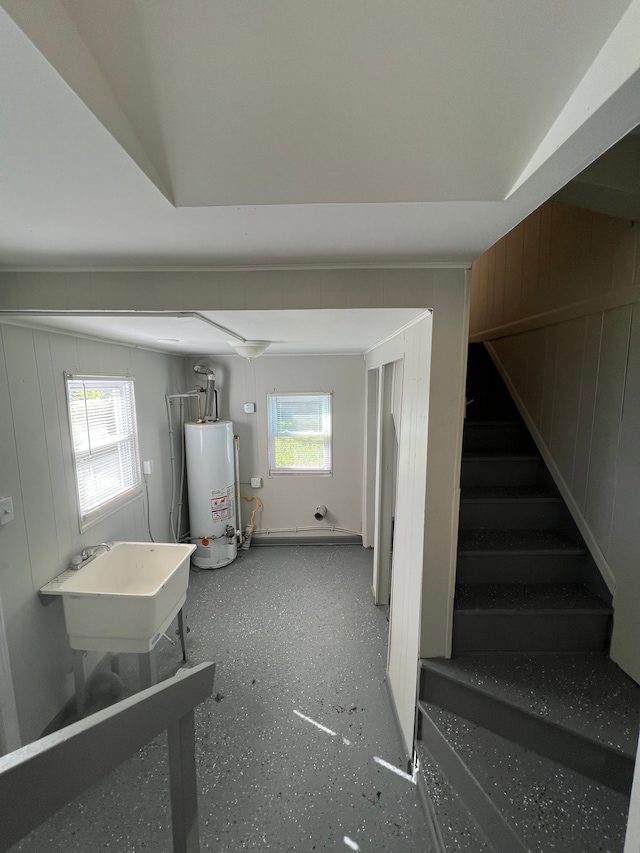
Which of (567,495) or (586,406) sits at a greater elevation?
(586,406)

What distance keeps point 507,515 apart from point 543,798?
3.68 feet

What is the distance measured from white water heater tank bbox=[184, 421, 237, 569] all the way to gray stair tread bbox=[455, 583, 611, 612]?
7.71 ft

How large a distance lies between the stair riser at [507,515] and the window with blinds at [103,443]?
2.29m

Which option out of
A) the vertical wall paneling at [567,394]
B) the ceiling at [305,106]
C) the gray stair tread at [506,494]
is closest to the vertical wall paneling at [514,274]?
the vertical wall paneling at [567,394]

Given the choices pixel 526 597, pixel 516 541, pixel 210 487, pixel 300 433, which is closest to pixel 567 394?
pixel 516 541

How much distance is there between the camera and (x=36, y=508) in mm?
1672

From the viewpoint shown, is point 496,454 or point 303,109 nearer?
point 303,109

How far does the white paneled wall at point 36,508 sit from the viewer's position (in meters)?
1.53

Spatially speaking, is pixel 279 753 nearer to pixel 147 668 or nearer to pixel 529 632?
pixel 147 668

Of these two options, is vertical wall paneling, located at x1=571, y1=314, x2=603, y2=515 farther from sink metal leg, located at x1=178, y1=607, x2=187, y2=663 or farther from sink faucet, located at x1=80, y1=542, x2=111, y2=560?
sink faucet, located at x1=80, y1=542, x2=111, y2=560

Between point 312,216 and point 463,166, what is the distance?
0.34 m

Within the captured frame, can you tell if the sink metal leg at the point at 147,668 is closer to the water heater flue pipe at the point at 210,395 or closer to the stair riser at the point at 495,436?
the water heater flue pipe at the point at 210,395

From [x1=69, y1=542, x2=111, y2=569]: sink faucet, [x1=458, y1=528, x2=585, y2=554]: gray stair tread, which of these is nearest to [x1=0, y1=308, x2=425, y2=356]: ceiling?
[x1=458, y1=528, x2=585, y2=554]: gray stair tread

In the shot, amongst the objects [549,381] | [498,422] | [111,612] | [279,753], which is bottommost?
[279,753]
